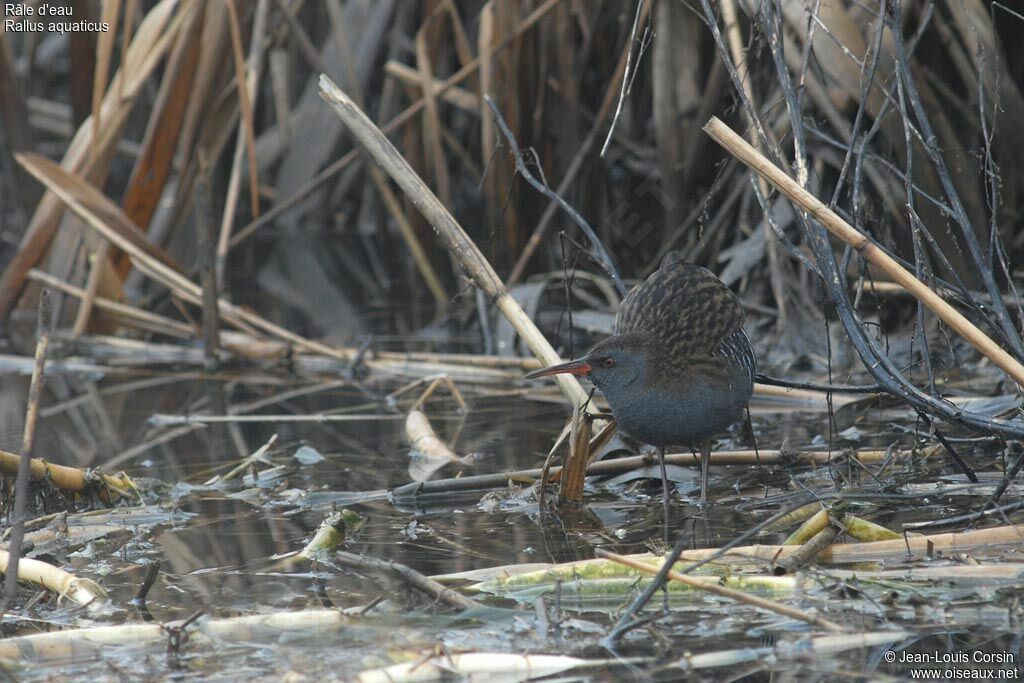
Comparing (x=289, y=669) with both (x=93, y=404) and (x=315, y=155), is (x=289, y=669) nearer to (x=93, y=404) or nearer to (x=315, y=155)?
(x=93, y=404)

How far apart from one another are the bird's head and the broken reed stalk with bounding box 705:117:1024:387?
709 millimetres

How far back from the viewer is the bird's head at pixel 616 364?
3.47 m

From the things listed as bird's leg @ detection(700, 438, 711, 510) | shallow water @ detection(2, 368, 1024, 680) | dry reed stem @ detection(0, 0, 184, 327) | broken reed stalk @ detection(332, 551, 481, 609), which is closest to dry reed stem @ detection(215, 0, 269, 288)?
dry reed stem @ detection(0, 0, 184, 327)

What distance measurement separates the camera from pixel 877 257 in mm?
2826

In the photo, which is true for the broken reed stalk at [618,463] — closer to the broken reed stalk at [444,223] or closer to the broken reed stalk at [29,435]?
the broken reed stalk at [444,223]

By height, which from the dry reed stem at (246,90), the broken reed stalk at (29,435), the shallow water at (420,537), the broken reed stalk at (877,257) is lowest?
the shallow water at (420,537)

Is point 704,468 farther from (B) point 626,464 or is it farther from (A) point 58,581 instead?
(A) point 58,581

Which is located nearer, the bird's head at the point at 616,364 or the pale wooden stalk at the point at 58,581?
the pale wooden stalk at the point at 58,581

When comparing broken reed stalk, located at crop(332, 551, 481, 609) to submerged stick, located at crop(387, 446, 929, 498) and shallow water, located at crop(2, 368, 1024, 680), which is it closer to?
shallow water, located at crop(2, 368, 1024, 680)

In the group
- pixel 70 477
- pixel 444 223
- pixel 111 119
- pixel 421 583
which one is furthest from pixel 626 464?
pixel 111 119

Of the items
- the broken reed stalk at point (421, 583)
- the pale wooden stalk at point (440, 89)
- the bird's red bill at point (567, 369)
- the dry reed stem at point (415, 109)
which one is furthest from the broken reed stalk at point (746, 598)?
the pale wooden stalk at point (440, 89)

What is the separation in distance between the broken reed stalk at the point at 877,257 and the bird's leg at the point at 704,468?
826 millimetres

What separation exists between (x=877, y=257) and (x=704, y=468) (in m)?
0.89

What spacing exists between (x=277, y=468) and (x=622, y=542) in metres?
1.25
